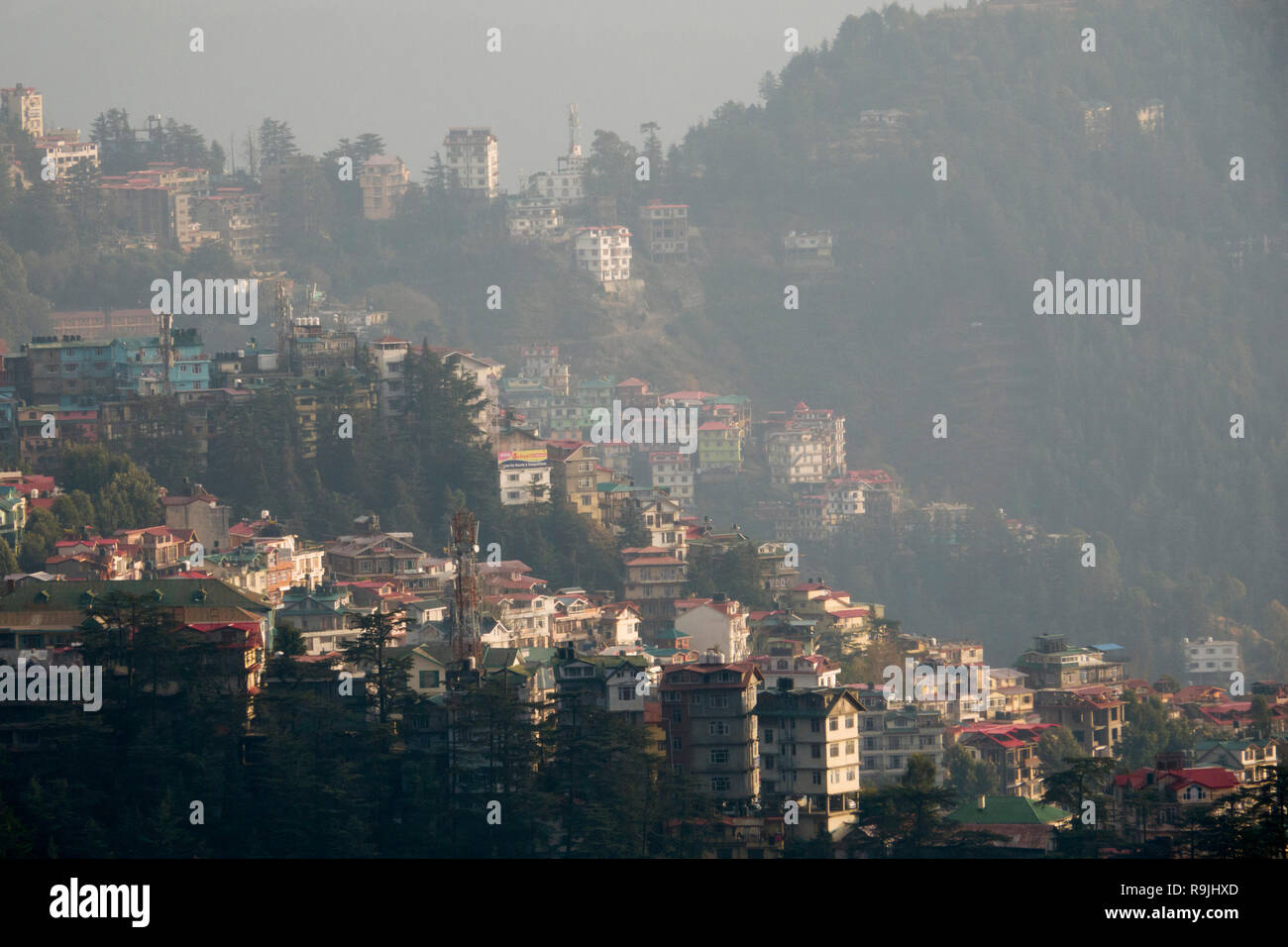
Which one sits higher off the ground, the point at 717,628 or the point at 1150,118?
the point at 1150,118

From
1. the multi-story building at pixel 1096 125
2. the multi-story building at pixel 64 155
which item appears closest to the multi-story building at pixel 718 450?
the multi-story building at pixel 64 155

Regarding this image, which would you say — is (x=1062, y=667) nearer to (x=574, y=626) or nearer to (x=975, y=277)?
(x=574, y=626)

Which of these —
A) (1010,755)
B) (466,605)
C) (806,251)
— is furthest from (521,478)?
(806,251)

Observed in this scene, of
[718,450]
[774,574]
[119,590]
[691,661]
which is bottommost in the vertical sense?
[691,661]

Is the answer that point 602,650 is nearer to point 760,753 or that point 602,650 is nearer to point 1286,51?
point 760,753

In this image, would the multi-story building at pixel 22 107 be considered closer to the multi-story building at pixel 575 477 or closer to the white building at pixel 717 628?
the multi-story building at pixel 575 477

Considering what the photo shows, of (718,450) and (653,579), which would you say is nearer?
(653,579)

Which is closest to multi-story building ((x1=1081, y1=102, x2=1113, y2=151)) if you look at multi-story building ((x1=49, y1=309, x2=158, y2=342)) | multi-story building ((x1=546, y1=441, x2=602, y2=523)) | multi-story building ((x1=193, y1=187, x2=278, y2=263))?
multi-story building ((x1=193, y1=187, x2=278, y2=263))

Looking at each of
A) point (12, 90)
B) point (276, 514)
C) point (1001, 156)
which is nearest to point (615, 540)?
point (276, 514)
